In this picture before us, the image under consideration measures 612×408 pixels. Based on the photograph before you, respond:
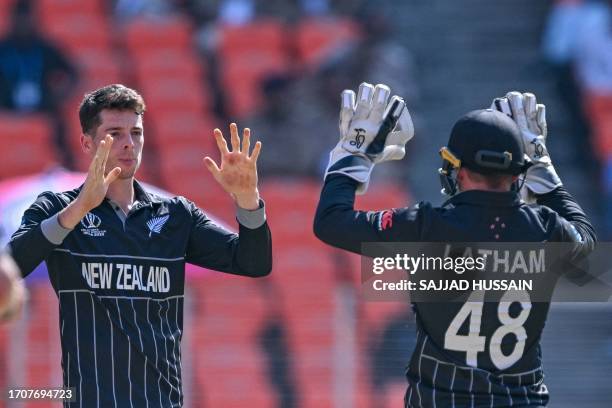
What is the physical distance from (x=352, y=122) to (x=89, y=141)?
0.89m

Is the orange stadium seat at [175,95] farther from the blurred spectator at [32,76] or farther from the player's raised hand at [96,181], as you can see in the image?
the player's raised hand at [96,181]

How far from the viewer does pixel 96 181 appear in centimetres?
357

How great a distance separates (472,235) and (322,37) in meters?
7.68

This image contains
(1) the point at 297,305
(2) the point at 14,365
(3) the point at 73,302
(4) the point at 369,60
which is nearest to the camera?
(3) the point at 73,302

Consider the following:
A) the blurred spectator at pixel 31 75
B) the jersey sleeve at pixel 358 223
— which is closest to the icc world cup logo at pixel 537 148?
the jersey sleeve at pixel 358 223

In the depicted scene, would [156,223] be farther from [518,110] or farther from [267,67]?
[267,67]

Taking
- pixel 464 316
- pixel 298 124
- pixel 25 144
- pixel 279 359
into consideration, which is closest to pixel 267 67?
pixel 298 124

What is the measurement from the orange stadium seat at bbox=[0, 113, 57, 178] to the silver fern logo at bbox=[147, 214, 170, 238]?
6.83m

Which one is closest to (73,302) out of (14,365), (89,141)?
(89,141)

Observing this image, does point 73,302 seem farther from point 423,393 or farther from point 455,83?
point 455,83

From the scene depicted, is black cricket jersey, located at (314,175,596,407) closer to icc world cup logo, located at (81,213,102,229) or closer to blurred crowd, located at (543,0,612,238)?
icc world cup logo, located at (81,213,102,229)

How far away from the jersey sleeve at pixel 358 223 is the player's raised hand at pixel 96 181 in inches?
25.8

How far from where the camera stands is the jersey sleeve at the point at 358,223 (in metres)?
3.53

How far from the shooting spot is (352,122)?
3725mm
